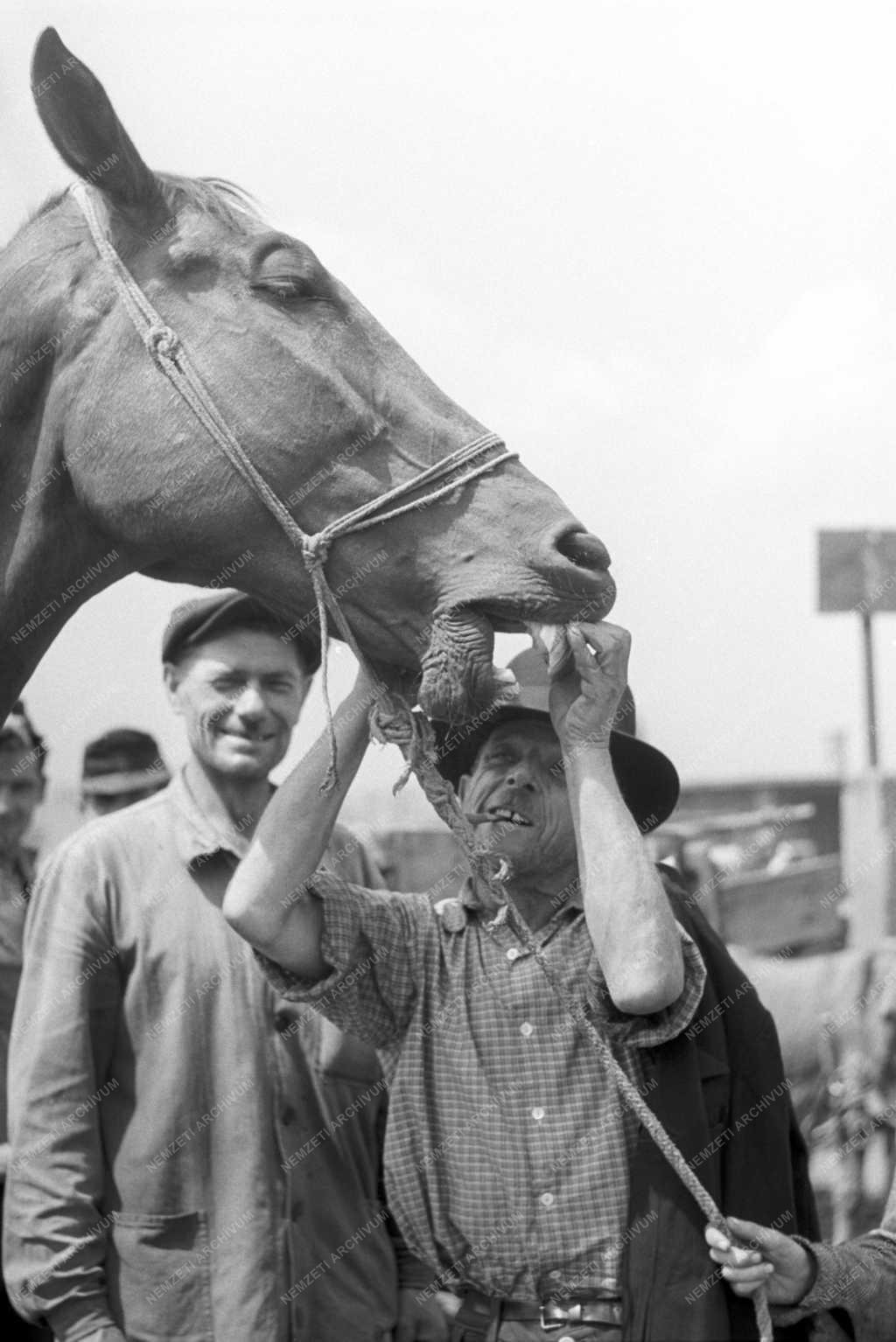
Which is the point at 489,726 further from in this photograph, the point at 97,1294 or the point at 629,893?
the point at 97,1294

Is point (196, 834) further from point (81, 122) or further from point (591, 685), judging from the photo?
point (81, 122)

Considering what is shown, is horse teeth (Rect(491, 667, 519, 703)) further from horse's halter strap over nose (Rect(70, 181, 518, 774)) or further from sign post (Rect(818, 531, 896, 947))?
sign post (Rect(818, 531, 896, 947))

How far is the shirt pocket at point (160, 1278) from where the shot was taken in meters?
3.45

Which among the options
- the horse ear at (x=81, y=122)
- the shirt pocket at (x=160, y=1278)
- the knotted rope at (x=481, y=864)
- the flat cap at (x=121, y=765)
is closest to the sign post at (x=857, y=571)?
the flat cap at (x=121, y=765)

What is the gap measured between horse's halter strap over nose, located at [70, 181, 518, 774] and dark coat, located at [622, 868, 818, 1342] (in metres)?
0.99

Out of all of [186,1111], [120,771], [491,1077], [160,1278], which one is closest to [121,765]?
[120,771]

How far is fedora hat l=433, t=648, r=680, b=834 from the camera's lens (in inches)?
133

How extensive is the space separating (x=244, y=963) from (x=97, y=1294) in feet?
2.44

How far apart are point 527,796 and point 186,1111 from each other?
1045 mm

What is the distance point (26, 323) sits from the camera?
109 inches

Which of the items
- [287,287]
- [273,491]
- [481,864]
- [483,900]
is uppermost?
[287,287]

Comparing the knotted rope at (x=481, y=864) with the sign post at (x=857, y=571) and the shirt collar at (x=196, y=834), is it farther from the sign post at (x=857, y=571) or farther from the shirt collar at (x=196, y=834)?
the sign post at (x=857, y=571)

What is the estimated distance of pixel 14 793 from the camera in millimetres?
5094

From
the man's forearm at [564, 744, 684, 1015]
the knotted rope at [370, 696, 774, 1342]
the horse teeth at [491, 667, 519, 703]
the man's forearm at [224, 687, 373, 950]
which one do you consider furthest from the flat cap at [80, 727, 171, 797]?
the horse teeth at [491, 667, 519, 703]
